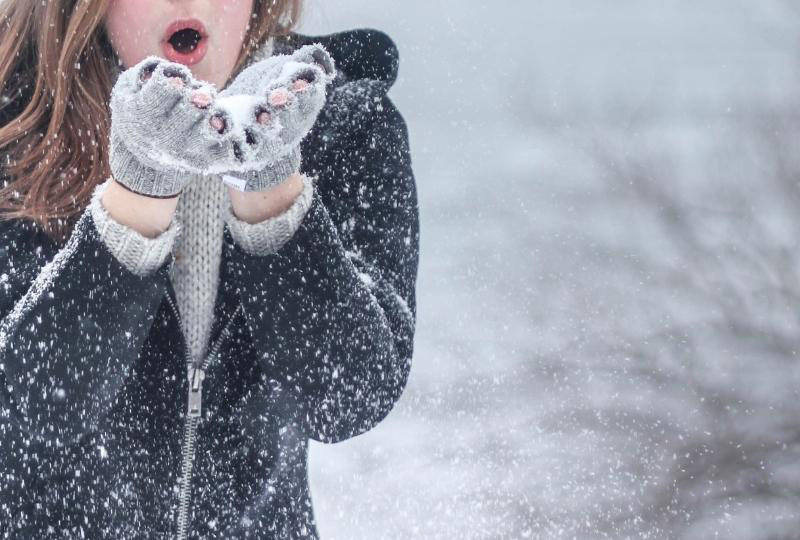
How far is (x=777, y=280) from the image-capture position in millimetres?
4477

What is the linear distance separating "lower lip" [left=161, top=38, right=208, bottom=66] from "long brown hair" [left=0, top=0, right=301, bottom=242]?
0.06 m

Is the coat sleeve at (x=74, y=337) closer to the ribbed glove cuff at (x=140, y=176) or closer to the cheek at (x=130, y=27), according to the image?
the ribbed glove cuff at (x=140, y=176)

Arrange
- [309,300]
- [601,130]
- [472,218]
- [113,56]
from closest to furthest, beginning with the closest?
[309,300] < [113,56] < [601,130] < [472,218]

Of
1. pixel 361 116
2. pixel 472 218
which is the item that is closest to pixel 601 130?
pixel 472 218

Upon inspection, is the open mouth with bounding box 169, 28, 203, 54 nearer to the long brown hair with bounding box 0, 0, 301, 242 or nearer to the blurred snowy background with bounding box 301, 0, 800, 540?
the long brown hair with bounding box 0, 0, 301, 242

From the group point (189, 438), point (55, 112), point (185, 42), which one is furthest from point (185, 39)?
point (189, 438)

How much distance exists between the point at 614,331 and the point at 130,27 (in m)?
3.93

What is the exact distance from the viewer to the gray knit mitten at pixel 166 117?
69 centimetres

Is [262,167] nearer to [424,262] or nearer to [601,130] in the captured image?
[601,130]

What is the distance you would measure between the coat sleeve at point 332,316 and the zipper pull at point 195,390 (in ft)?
0.22

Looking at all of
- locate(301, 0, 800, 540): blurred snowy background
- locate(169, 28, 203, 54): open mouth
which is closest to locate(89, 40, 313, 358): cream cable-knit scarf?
locate(169, 28, 203, 54): open mouth

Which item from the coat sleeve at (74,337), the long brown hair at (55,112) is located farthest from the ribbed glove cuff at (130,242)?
the long brown hair at (55,112)

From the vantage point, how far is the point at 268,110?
2.35ft

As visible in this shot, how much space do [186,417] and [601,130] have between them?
17.4 ft
